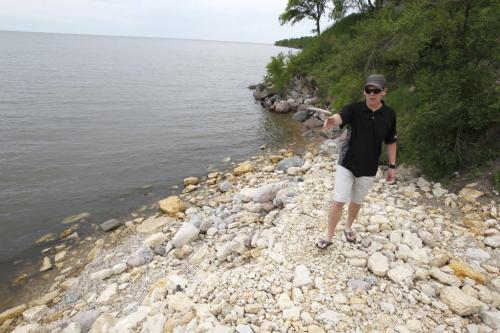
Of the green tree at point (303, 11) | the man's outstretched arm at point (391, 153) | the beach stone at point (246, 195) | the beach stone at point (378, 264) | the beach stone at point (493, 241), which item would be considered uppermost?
the green tree at point (303, 11)

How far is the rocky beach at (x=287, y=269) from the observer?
4512 millimetres

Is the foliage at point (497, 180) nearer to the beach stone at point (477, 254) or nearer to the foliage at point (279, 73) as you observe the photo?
the beach stone at point (477, 254)

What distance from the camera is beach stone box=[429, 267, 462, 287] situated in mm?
4975

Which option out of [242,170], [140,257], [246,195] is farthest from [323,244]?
[242,170]

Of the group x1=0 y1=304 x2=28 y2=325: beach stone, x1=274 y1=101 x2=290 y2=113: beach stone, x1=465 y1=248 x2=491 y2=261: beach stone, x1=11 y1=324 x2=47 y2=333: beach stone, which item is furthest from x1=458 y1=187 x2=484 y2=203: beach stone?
x1=274 y1=101 x2=290 y2=113: beach stone

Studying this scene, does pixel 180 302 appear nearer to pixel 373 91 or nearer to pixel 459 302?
pixel 459 302

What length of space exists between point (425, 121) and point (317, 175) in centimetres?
370

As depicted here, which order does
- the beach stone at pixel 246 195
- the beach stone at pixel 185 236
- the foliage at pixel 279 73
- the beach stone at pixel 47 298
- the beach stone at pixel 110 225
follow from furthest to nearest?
the foliage at pixel 279 73
the beach stone at pixel 246 195
the beach stone at pixel 110 225
the beach stone at pixel 185 236
the beach stone at pixel 47 298

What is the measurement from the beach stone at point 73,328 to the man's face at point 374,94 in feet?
21.4

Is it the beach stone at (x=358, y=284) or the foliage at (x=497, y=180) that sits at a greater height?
the foliage at (x=497, y=180)

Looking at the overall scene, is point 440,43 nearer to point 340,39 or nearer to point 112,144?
point 112,144

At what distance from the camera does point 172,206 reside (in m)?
10.7

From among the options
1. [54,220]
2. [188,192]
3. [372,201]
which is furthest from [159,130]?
[372,201]

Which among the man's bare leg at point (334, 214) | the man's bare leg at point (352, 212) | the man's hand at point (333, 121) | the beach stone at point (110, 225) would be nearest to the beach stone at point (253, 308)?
the man's bare leg at point (334, 214)
